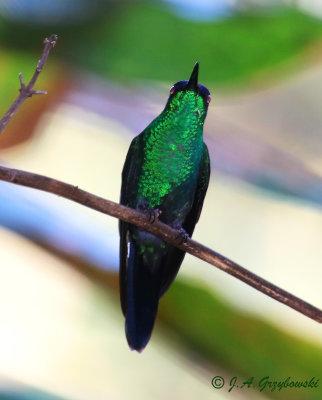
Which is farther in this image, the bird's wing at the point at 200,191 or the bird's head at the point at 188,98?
the bird's wing at the point at 200,191

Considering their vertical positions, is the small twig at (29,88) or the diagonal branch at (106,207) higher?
the small twig at (29,88)

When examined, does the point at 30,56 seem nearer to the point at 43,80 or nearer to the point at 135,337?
the point at 43,80

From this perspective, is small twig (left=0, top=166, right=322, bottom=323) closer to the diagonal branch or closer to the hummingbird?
the diagonal branch

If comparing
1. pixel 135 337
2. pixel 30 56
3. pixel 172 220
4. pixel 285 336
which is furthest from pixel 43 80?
pixel 285 336

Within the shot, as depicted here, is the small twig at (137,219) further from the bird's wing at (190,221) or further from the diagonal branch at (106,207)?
the bird's wing at (190,221)

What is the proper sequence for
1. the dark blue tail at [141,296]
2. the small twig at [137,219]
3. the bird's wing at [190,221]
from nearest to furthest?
the small twig at [137,219]
the dark blue tail at [141,296]
the bird's wing at [190,221]

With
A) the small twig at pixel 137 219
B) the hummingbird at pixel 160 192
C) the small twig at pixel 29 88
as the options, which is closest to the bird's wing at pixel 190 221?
the hummingbird at pixel 160 192
